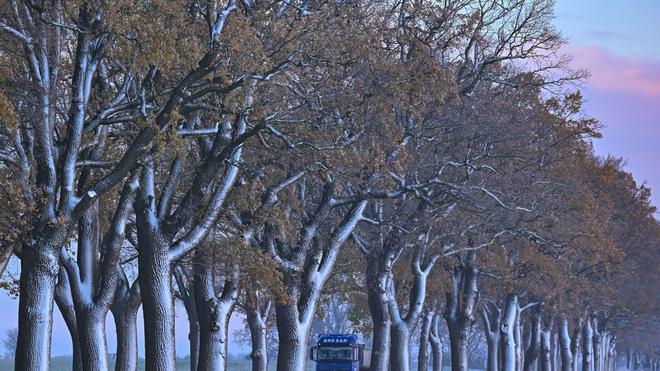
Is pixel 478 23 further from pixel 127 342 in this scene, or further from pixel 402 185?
pixel 127 342

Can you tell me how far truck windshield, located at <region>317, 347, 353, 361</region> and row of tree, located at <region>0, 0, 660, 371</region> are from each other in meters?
2.54

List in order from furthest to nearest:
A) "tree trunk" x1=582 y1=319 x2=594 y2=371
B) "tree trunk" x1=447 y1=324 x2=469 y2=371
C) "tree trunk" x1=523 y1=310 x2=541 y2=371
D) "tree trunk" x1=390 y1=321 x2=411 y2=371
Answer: "tree trunk" x1=582 y1=319 x2=594 y2=371 → "tree trunk" x1=523 y1=310 x2=541 y2=371 → "tree trunk" x1=447 y1=324 x2=469 y2=371 → "tree trunk" x1=390 y1=321 x2=411 y2=371

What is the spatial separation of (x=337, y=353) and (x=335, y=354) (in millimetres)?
101

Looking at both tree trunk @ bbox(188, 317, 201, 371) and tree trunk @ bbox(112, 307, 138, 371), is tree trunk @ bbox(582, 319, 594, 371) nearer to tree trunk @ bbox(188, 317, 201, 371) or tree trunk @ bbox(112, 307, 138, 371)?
tree trunk @ bbox(188, 317, 201, 371)

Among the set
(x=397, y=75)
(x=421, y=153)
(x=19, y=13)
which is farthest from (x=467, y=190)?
(x=19, y=13)

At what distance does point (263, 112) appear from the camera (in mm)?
30781

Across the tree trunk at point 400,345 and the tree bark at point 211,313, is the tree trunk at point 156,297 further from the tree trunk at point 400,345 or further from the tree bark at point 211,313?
the tree trunk at point 400,345

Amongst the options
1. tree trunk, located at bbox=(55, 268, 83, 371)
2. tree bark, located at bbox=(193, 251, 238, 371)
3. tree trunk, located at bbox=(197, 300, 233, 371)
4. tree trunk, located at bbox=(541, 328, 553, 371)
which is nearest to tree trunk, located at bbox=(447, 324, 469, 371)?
tree bark, located at bbox=(193, 251, 238, 371)

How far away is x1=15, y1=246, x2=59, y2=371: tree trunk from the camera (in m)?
26.2

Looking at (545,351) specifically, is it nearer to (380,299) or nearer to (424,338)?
(424,338)

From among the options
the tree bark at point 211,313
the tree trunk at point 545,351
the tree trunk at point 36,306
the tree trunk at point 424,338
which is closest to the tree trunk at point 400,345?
the tree bark at point 211,313

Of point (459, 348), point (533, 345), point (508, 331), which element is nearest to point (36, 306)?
point (459, 348)

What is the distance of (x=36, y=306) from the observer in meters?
26.3

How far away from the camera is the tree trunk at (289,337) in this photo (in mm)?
39094
